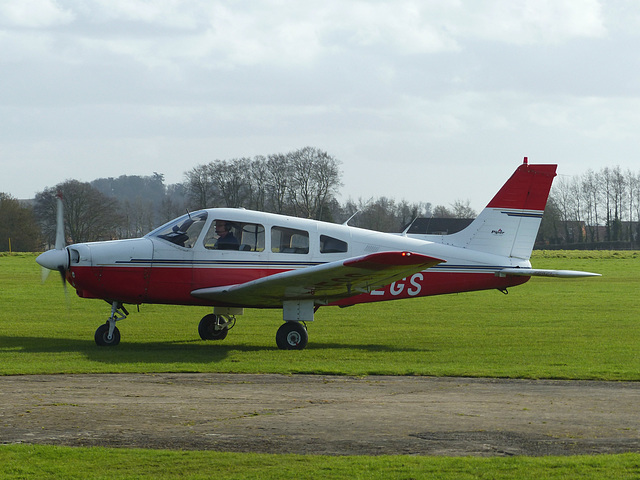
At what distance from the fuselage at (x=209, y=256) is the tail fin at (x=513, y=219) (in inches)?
45.1

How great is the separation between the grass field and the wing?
90 centimetres

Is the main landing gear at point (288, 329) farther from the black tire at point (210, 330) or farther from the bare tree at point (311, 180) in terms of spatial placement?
the bare tree at point (311, 180)

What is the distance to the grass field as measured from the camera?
592 centimetres

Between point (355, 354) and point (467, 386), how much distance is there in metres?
3.38

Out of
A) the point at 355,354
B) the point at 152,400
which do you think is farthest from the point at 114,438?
the point at 355,354

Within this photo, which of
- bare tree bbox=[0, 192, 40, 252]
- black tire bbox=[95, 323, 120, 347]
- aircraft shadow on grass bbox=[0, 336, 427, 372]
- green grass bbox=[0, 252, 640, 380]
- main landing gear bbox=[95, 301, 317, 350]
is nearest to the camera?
green grass bbox=[0, 252, 640, 380]

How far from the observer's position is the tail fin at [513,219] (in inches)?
601

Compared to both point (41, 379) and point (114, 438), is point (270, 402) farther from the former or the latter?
point (41, 379)

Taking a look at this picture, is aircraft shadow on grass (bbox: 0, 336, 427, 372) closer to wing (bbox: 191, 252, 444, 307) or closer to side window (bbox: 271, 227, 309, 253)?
wing (bbox: 191, 252, 444, 307)

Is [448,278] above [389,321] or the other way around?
above

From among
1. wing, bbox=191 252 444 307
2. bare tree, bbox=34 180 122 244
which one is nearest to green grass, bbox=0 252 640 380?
wing, bbox=191 252 444 307

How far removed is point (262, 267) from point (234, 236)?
2.43 ft

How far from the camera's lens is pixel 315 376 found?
415 inches

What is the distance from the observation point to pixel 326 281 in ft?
41.7
